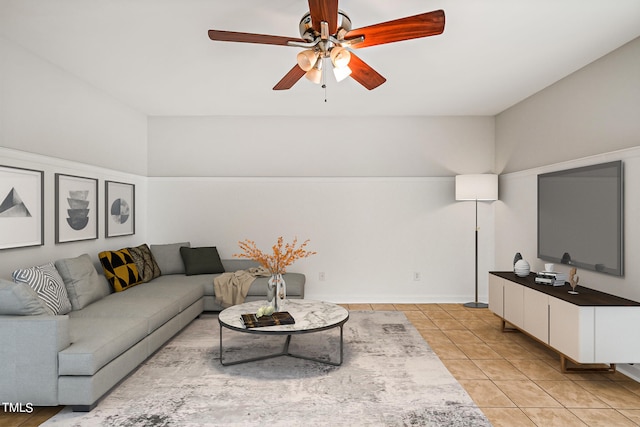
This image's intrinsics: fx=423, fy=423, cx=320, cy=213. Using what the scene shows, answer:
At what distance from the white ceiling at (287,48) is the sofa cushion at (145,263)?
5.99 ft

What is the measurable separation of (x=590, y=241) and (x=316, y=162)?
346cm

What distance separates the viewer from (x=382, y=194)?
599 cm

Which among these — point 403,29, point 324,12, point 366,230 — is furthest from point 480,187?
point 324,12

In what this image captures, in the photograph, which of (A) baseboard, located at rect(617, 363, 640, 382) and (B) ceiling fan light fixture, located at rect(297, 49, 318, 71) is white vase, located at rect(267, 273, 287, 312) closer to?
(B) ceiling fan light fixture, located at rect(297, 49, 318, 71)

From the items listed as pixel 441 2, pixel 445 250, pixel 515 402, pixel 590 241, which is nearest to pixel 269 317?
pixel 515 402

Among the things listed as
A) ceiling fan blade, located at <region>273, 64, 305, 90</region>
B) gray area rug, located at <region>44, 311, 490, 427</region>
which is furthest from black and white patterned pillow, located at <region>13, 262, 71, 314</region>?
ceiling fan blade, located at <region>273, 64, 305, 90</region>

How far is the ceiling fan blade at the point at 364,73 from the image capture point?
2.87 meters

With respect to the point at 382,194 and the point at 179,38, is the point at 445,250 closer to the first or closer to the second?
the point at 382,194

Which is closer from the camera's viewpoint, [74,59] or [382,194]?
[74,59]

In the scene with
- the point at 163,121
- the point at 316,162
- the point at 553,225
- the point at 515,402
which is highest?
the point at 163,121

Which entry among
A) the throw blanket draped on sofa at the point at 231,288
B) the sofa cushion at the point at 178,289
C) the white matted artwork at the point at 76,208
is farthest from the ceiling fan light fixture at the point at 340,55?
the throw blanket draped on sofa at the point at 231,288

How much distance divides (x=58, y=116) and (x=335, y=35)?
2.96 metres

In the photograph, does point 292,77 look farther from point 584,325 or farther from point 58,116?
point 584,325

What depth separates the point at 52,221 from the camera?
3.93 m
